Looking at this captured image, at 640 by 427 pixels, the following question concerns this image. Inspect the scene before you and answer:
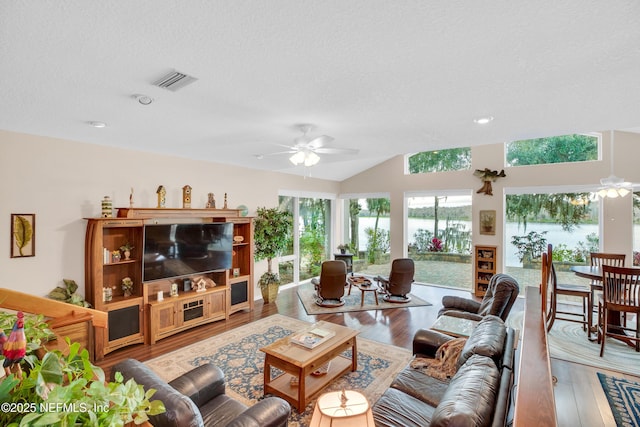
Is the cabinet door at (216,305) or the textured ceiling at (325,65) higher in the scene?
the textured ceiling at (325,65)

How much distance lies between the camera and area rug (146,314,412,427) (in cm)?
299

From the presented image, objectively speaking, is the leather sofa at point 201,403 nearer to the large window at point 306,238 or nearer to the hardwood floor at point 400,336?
the hardwood floor at point 400,336

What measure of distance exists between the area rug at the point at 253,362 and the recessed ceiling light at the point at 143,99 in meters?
2.78

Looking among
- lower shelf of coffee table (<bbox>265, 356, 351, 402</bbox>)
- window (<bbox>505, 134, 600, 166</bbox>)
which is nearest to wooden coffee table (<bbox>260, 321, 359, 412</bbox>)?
lower shelf of coffee table (<bbox>265, 356, 351, 402</bbox>)

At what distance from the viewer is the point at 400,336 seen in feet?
14.2

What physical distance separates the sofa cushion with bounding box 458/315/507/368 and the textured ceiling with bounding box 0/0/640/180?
1823 millimetres

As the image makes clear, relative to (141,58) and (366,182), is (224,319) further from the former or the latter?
(366,182)

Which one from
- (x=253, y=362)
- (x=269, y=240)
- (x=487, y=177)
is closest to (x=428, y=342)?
(x=253, y=362)

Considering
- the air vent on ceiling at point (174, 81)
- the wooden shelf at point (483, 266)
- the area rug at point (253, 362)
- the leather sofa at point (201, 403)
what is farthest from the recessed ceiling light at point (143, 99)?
the wooden shelf at point (483, 266)

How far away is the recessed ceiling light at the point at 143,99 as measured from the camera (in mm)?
2385

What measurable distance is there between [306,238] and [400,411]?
579 centimetres

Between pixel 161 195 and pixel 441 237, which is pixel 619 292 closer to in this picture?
pixel 441 237

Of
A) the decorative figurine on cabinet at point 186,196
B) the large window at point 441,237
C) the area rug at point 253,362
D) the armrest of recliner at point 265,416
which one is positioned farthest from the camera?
the large window at point 441,237

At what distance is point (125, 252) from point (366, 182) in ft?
19.3
